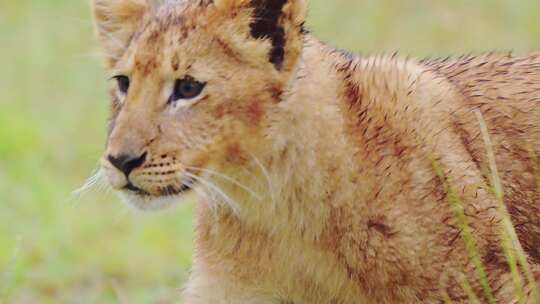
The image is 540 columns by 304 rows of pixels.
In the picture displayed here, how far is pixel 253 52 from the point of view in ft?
18.4

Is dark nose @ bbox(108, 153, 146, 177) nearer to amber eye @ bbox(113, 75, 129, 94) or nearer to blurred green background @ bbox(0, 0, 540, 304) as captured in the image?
amber eye @ bbox(113, 75, 129, 94)

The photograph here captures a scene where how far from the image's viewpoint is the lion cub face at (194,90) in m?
5.43

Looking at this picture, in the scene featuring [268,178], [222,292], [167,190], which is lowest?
[222,292]

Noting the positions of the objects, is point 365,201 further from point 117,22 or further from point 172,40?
point 117,22

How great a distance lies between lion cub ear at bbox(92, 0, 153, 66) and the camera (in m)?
5.89

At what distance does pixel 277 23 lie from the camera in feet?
18.4

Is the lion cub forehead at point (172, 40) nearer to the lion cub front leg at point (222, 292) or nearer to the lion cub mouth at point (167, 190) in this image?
the lion cub mouth at point (167, 190)

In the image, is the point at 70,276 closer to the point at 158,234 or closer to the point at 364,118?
the point at 158,234

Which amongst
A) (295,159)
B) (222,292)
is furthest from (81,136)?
(295,159)

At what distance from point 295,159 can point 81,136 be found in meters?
5.45

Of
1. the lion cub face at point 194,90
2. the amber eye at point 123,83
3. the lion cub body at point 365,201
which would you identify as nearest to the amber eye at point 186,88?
the lion cub face at point 194,90

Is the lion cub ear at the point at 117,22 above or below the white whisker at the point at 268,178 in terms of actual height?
above

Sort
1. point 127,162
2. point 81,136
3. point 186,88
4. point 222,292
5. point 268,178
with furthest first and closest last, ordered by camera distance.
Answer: point 81,136 → point 222,292 → point 268,178 → point 186,88 → point 127,162

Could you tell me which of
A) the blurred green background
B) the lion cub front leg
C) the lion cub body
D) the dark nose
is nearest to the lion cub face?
the dark nose
